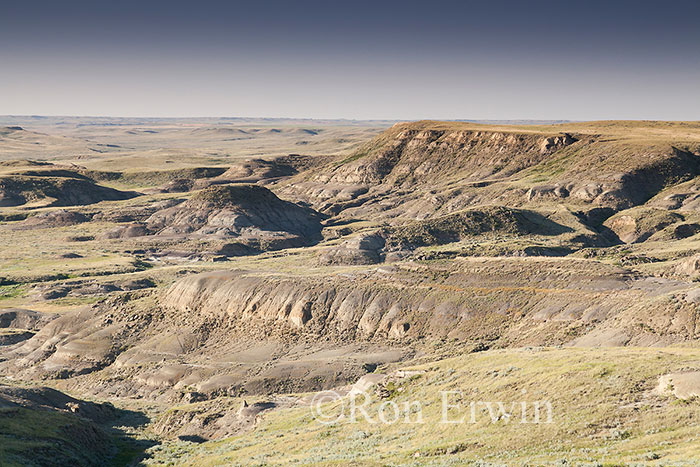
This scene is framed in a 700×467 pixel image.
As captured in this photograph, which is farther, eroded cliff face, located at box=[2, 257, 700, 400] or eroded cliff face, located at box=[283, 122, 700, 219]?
eroded cliff face, located at box=[283, 122, 700, 219]

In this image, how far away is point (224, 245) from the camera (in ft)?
458

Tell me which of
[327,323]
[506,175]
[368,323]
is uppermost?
[506,175]

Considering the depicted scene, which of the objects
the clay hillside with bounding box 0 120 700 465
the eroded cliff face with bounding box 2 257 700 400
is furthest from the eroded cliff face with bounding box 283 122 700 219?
the eroded cliff face with bounding box 2 257 700 400

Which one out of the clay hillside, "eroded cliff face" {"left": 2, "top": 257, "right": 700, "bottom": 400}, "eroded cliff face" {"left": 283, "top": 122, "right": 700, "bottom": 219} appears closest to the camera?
the clay hillside

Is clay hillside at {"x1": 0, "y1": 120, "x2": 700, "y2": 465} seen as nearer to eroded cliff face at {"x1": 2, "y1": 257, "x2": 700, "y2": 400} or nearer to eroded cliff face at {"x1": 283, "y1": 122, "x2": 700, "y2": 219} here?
eroded cliff face at {"x1": 2, "y1": 257, "x2": 700, "y2": 400}

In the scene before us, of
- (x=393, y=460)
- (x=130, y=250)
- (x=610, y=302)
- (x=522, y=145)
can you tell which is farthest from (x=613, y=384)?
(x=522, y=145)

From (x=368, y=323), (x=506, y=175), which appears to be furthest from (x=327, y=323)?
(x=506, y=175)

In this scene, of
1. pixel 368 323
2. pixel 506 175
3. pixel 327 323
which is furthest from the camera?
pixel 506 175

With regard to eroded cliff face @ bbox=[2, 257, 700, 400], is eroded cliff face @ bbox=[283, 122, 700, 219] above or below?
above

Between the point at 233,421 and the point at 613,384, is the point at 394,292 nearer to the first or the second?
the point at 233,421

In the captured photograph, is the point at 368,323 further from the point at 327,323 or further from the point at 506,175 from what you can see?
the point at 506,175

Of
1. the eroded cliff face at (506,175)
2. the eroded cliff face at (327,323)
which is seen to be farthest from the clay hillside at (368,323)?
the eroded cliff face at (506,175)

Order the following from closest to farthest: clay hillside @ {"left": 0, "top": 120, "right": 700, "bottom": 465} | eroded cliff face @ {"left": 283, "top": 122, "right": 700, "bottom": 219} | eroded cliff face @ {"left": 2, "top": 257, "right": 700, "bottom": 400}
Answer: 1. clay hillside @ {"left": 0, "top": 120, "right": 700, "bottom": 465}
2. eroded cliff face @ {"left": 2, "top": 257, "right": 700, "bottom": 400}
3. eroded cliff face @ {"left": 283, "top": 122, "right": 700, "bottom": 219}

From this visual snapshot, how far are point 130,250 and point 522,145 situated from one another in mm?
109466
